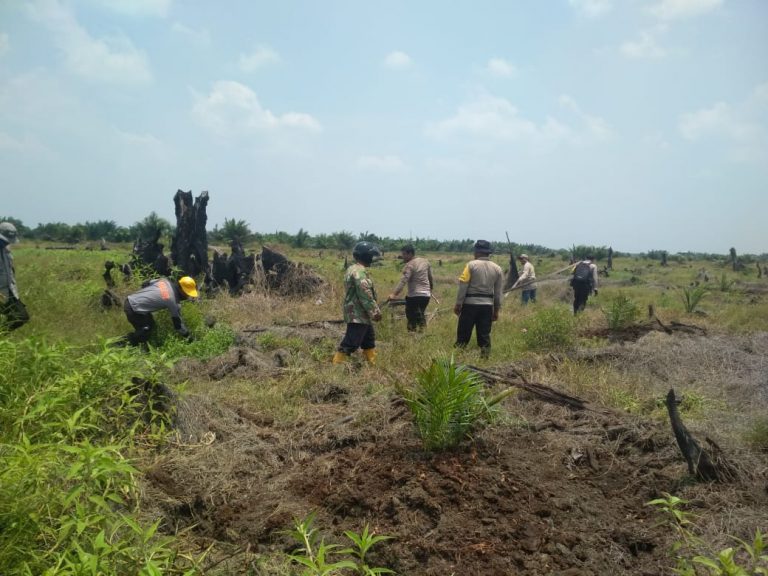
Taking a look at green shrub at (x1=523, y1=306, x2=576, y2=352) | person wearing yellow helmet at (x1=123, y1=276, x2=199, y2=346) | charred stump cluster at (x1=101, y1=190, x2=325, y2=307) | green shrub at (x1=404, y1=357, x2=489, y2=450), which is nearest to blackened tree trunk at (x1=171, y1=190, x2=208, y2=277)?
charred stump cluster at (x1=101, y1=190, x2=325, y2=307)

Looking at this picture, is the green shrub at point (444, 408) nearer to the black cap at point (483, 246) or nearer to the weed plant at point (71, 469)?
the weed plant at point (71, 469)

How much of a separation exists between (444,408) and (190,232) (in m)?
10.3

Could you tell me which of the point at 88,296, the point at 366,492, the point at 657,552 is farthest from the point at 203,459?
the point at 88,296

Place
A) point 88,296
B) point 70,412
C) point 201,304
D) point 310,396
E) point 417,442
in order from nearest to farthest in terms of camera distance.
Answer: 1. point 70,412
2. point 417,442
3. point 310,396
4. point 88,296
5. point 201,304

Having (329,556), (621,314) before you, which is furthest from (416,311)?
(329,556)

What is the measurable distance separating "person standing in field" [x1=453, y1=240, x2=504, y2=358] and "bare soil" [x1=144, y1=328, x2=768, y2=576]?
8.50 ft

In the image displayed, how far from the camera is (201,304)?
10297 millimetres

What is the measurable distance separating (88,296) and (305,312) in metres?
4.00

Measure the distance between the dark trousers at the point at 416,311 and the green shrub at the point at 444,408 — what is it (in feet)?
15.0

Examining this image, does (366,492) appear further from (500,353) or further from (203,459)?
(500,353)

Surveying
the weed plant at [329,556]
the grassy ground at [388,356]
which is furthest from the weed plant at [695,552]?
the grassy ground at [388,356]

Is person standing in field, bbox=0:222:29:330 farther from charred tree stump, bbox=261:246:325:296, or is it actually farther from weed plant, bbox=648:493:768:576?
charred tree stump, bbox=261:246:325:296

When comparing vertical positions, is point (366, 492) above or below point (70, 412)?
below

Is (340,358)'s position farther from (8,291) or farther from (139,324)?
(8,291)
